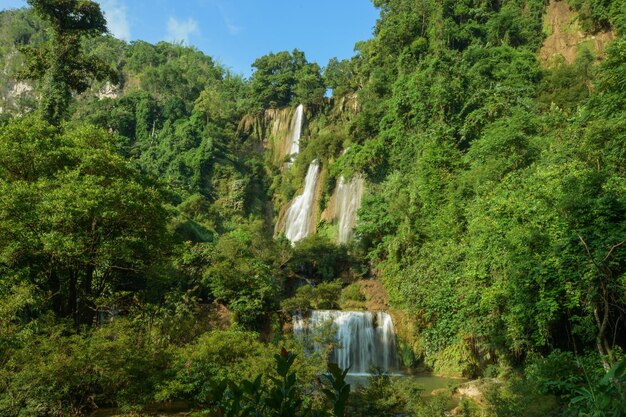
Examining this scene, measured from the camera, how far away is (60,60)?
22047 millimetres

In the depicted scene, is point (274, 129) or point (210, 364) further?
point (274, 129)

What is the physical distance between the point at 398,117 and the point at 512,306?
55.8 ft

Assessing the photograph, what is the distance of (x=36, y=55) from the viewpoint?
22219 millimetres

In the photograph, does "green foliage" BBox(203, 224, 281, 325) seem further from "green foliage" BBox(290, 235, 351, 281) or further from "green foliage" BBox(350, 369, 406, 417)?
"green foliage" BBox(350, 369, 406, 417)

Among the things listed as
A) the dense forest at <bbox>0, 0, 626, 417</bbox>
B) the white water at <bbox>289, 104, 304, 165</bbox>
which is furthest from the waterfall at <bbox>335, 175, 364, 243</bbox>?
the white water at <bbox>289, 104, 304, 165</bbox>

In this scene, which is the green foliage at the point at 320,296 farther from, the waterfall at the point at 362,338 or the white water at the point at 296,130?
the white water at the point at 296,130

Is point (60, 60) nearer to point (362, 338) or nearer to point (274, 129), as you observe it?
point (362, 338)

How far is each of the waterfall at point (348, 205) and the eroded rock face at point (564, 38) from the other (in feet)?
45.0

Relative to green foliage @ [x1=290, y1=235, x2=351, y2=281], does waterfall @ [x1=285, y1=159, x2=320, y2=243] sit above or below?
above

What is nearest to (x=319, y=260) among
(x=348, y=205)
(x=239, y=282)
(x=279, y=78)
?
(x=348, y=205)

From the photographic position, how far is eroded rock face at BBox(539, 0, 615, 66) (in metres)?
26.5

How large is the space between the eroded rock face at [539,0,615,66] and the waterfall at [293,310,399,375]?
61.9 ft

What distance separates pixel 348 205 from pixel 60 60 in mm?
18171

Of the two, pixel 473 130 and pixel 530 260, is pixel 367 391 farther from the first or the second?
pixel 473 130
